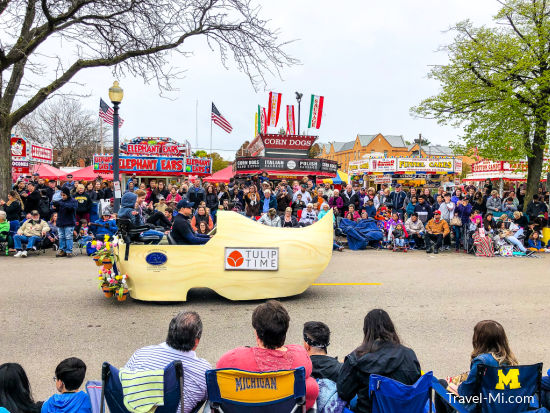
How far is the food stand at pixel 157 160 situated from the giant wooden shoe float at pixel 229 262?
17.4 meters

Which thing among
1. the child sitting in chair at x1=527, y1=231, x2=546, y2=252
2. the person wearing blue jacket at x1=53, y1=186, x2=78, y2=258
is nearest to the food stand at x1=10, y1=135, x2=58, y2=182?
the person wearing blue jacket at x1=53, y1=186, x2=78, y2=258

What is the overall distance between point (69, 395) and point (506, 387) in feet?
8.80

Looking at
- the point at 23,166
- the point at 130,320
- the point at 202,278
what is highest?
the point at 23,166

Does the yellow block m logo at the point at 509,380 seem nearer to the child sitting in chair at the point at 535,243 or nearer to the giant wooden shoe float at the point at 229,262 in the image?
the giant wooden shoe float at the point at 229,262

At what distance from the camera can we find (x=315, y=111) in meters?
28.8

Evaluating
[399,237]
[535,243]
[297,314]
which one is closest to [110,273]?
[297,314]

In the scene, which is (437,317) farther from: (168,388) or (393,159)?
(393,159)

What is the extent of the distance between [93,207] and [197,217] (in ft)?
17.4

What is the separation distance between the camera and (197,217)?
31.3ft

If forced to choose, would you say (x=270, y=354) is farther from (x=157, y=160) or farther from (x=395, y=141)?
Answer: (x=395, y=141)

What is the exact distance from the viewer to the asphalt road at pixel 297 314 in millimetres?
4727

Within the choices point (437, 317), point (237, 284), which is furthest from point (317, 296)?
point (437, 317)

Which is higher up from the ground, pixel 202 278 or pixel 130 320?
pixel 202 278

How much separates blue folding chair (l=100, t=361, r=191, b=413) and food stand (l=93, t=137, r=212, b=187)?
70.5 feet
